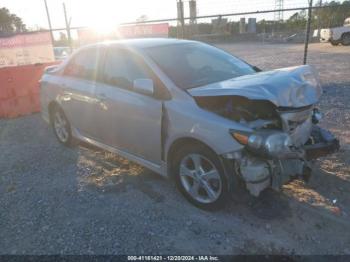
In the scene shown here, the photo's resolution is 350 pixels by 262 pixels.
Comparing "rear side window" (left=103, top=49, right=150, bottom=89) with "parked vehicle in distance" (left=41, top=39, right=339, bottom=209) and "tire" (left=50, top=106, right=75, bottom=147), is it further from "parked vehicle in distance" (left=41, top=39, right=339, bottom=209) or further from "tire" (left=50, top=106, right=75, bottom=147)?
"tire" (left=50, top=106, right=75, bottom=147)

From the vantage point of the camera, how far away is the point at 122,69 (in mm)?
4215

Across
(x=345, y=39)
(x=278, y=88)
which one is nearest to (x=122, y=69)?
(x=278, y=88)

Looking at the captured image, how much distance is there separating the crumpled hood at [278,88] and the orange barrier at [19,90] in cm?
585

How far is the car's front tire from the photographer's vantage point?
554 cm

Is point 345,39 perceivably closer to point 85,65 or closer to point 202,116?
point 85,65

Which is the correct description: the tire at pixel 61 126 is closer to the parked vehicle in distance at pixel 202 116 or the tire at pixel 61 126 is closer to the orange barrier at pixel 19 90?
the parked vehicle in distance at pixel 202 116

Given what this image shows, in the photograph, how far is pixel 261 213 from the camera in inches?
136

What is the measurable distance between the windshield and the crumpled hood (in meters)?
0.29

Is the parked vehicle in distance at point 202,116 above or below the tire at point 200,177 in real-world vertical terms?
above

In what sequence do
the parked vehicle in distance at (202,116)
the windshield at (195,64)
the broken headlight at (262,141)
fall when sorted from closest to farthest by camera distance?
the broken headlight at (262,141) → the parked vehicle in distance at (202,116) → the windshield at (195,64)

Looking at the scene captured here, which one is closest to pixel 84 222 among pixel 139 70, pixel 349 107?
pixel 139 70

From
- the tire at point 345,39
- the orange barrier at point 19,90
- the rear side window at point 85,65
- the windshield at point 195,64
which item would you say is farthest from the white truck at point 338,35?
the rear side window at point 85,65

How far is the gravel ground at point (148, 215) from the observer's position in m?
3.08

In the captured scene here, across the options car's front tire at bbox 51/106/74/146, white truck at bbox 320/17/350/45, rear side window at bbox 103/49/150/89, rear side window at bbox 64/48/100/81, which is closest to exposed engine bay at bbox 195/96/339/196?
rear side window at bbox 103/49/150/89
